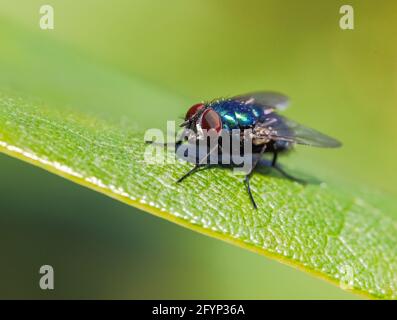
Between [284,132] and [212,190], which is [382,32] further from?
[212,190]

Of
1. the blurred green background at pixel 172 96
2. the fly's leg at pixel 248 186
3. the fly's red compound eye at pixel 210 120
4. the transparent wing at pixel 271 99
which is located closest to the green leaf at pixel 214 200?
the fly's leg at pixel 248 186

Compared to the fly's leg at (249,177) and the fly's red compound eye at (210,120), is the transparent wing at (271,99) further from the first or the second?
the fly's red compound eye at (210,120)

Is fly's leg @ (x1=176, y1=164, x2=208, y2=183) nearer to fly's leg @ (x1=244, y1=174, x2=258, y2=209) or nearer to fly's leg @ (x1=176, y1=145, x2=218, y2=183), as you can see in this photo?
fly's leg @ (x1=176, y1=145, x2=218, y2=183)

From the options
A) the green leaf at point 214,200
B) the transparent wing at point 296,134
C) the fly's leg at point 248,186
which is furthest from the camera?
the transparent wing at point 296,134

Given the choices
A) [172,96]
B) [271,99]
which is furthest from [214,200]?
[172,96]

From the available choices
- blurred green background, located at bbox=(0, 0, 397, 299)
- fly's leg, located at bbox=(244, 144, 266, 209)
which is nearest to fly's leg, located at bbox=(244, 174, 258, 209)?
fly's leg, located at bbox=(244, 144, 266, 209)

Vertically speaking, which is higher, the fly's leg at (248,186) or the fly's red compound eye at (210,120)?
the fly's red compound eye at (210,120)

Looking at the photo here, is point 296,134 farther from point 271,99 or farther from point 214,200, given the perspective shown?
point 214,200

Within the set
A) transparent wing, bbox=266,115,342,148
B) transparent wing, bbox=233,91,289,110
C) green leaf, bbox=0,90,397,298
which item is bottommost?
green leaf, bbox=0,90,397,298
